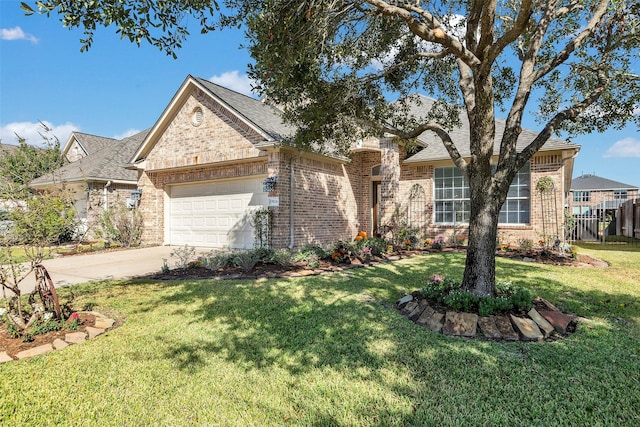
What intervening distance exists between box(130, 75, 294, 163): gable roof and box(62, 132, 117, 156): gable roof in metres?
10.9

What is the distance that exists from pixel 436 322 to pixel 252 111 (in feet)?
33.5

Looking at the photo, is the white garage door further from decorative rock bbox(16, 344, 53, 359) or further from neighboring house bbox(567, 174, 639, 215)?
neighboring house bbox(567, 174, 639, 215)

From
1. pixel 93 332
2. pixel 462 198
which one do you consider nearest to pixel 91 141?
pixel 93 332

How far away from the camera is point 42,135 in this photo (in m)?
5.15

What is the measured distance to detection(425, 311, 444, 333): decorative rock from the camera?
162 inches

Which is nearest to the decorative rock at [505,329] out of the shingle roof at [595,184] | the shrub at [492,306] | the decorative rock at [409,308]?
the shrub at [492,306]

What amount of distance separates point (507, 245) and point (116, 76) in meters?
15.9

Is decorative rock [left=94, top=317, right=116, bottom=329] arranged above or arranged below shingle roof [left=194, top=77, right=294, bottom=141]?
below

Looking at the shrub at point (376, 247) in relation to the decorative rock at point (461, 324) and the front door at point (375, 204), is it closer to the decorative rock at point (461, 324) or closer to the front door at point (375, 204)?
the front door at point (375, 204)

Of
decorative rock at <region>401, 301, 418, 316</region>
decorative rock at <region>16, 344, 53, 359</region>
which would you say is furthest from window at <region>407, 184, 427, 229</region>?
decorative rock at <region>16, 344, 53, 359</region>

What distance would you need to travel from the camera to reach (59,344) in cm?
381

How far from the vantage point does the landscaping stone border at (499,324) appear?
12.7 ft

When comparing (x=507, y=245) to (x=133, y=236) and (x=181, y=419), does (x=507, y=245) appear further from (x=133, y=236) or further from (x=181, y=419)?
(x=133, y=236)

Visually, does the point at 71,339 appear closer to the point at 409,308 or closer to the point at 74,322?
the point at 74,322
